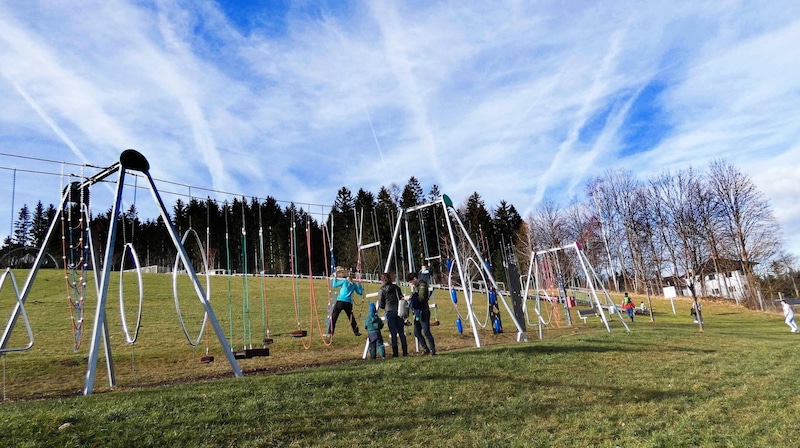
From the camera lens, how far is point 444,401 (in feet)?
25.1

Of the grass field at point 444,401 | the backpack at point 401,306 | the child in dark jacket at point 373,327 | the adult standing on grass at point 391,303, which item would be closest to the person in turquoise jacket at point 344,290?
the child in dark jacket at point 373,327

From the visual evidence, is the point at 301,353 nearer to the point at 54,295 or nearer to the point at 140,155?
the point at 140,155

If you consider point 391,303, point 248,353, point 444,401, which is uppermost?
point 391,303

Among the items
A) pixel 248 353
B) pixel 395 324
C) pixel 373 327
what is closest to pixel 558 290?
pixel 395 324

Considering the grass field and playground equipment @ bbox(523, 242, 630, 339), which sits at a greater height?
playground equipment @ bbox(523, 242, 630, 339)

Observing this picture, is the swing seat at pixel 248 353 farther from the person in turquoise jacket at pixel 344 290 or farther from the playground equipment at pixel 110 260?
the person in turquoise jacket at pixel 344 290

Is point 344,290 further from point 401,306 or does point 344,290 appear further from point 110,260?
point 110,260

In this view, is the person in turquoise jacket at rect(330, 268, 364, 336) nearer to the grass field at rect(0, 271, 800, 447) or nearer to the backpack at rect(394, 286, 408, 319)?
the grass field at rect(0, 271, 800, 447)

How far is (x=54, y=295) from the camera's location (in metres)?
33.2

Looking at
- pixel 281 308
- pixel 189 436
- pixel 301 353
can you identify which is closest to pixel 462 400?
pixel 189 436

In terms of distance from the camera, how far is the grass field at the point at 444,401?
600cm

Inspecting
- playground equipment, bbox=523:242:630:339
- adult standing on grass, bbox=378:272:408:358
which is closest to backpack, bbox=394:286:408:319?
adult standing on grass, bbox=378:272:408:358

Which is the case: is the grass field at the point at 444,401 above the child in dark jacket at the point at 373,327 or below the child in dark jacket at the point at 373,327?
below

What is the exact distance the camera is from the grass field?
236 inches
